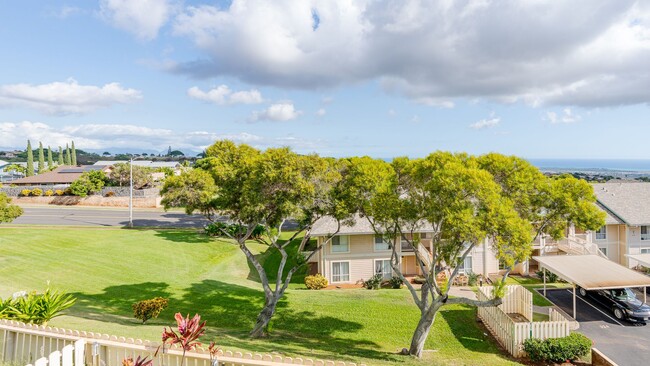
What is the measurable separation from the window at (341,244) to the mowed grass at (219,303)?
5.25 m

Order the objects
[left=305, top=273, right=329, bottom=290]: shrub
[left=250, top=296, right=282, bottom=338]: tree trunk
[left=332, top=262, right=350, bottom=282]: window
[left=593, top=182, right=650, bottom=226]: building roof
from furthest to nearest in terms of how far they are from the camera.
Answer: [left=593, top=182, right=650, bottom=226]: building roof → [left=332, top=262, right=350, bottom=282]: window → [left=305, top=273, right=329, bottom=290]: shrub → [left=250, top=296, right=282, bottom=338]: tree trunk

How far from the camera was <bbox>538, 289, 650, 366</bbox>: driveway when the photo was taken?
61.1 feet

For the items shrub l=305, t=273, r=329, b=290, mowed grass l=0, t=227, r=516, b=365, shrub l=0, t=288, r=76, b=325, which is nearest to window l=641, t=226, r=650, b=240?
mowed grass l=0, t=227, r=516, b=365

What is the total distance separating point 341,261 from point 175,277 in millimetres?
13054

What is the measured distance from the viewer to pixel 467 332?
20688 mm

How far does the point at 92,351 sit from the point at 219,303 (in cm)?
1467

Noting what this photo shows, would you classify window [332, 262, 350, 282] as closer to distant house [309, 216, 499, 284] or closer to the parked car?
distant house [309, 216, 499, 284]

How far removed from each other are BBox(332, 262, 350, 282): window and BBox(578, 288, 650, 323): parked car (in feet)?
Result: 58.4

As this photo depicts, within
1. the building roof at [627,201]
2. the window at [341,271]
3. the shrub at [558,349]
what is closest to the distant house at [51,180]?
the window at [341,271]

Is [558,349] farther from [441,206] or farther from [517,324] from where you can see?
[441,206]

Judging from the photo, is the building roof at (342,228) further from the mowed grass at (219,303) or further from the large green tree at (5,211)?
the large green tree at (5,211)

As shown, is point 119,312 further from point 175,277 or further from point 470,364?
point 470,364

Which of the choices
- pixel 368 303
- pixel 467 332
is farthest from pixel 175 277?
pixel 467 332

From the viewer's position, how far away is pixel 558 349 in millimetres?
17578
